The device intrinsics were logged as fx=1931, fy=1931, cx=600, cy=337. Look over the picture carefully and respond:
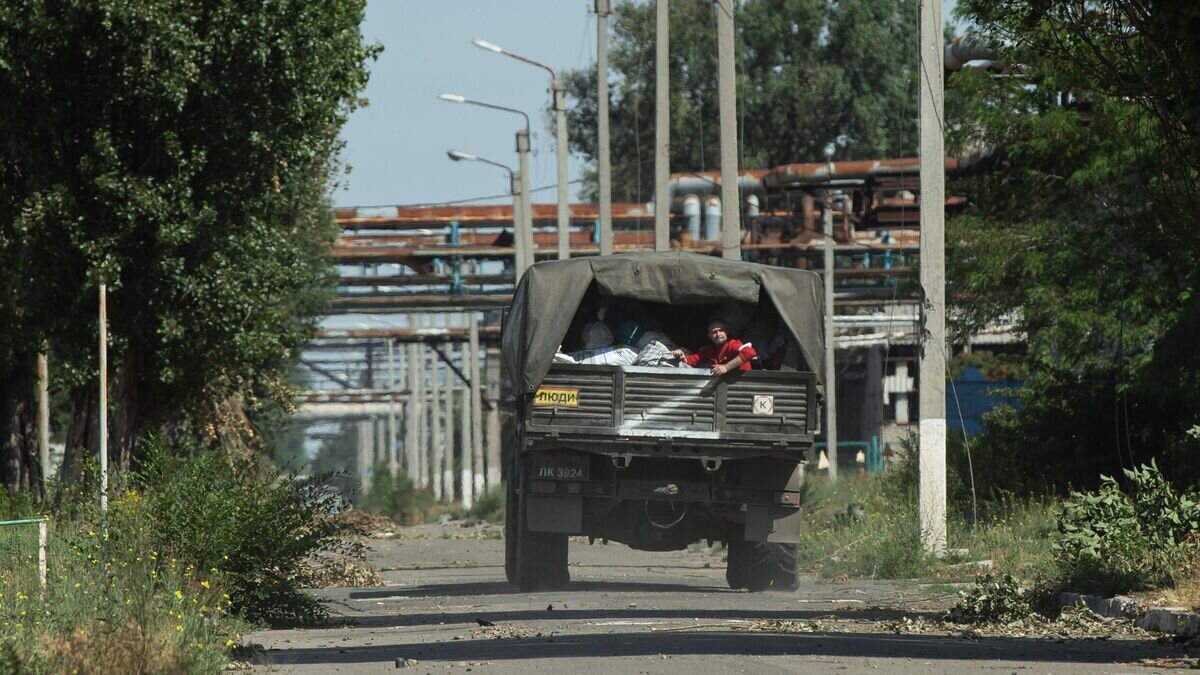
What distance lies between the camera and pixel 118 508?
15.7 meters

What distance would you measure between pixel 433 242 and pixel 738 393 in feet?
122

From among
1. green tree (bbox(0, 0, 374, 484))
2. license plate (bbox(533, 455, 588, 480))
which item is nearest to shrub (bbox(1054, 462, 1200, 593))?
license plate (bbox(533, 455, 588, 480))

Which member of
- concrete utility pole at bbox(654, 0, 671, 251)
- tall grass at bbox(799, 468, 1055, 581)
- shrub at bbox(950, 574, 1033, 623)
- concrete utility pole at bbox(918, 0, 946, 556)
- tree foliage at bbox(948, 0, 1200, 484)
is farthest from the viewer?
concrete utility pole at bbox(654, 0, 671, 251)

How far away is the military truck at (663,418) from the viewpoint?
17562 millimetres

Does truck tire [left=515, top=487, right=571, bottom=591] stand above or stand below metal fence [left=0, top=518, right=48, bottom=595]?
below

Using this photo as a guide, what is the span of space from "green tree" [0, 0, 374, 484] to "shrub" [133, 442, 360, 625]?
8.67m

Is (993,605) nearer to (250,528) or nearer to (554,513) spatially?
(554,513)

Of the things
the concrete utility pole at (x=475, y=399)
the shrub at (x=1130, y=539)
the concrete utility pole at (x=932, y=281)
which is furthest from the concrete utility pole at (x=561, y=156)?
the shrub at (x=1130, y=539)

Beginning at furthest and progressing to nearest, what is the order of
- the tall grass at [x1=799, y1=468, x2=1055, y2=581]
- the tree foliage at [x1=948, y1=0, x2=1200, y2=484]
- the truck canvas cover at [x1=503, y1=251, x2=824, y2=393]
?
the tree foliage at [x1=948, y1=0, x2=1200, y2=484] < the tall grass at [x1=799, y1=468, x2=1055, y2=581] < the truck canvas cover at [x1=503, y1=251, x2=824, y2=393]

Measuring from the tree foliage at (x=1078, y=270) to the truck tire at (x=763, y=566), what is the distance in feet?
16.8

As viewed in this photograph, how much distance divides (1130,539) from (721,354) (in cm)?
407

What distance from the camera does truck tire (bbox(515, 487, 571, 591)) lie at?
19375 mm

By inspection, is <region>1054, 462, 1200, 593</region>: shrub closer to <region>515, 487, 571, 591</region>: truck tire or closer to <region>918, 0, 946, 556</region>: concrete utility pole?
<region>918, 0, 946, 556</region>: concrete utility pole

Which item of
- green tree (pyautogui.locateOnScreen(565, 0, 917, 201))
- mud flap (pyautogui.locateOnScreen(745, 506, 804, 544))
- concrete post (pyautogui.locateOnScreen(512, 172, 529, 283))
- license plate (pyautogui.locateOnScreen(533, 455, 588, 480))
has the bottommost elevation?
mud flap (pyautogui.locateOnScreen(745, 506, 804, 544))
